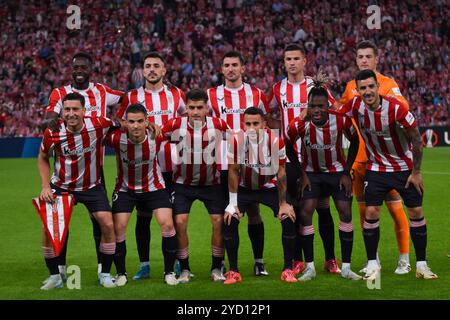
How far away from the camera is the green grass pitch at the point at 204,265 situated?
23.6ft

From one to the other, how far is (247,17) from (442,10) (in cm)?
724

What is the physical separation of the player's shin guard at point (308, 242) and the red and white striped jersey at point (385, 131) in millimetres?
837

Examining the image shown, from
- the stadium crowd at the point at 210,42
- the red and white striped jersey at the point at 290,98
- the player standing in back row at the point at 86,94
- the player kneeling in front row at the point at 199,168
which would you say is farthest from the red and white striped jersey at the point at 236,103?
the stadium crowd at the point at 210,42

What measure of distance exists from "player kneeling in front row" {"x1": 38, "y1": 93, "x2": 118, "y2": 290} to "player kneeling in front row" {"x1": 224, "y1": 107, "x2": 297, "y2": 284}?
1140mm

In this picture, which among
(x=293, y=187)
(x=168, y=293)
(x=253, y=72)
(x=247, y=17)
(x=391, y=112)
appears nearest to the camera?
(x=168, y=293)

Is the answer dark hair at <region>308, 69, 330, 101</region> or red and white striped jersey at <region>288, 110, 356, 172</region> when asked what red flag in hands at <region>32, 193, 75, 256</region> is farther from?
dark hair at <region>308, 69, 330, 101</region>

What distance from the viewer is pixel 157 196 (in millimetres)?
7941

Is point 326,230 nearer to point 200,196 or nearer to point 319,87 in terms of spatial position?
point 200,196

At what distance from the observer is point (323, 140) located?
811 cm

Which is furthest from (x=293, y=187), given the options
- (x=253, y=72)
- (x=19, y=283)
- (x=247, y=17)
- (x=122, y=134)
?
Result: (x=247, y=17)

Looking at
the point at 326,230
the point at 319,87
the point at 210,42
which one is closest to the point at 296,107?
the point at 319,87

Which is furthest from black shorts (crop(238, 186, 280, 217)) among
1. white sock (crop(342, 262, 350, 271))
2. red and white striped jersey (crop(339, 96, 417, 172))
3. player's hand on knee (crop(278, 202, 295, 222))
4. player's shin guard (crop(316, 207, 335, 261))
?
red and white striped jersey (crop(339, 96, 417, 172))

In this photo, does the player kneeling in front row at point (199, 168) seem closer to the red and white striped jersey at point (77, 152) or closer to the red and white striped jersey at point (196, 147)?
the red and white striped jersey at point (196, 147)
